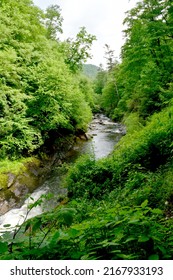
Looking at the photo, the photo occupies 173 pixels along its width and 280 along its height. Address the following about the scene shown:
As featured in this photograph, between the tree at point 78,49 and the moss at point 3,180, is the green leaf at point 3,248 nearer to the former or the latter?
the moss at point 3,180

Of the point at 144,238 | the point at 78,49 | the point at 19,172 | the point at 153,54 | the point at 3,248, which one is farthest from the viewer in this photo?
the point at 78,49

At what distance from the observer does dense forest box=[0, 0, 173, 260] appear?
2010 millimetres

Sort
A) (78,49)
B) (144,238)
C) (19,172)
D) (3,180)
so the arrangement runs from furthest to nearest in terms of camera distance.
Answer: (78,49), (19,172), (3,180), (144,238)

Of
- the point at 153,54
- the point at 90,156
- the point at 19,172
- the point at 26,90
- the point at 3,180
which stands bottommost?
the point at 3,180

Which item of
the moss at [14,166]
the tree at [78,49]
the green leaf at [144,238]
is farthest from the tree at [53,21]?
the green leaf at [144,238]

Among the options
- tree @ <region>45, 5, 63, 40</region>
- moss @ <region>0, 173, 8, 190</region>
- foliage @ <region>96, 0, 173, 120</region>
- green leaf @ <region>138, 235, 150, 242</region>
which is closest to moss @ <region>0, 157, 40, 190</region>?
moss @ <region>0, 173, 8, 190</region>

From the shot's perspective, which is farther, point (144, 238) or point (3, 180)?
point (3, 180)

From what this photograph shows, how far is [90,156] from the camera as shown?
929cm

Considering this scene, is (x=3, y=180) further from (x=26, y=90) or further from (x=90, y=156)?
(x=26, y=90)

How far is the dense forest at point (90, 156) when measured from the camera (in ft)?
6.59

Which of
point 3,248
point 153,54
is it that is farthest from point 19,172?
point 3,248

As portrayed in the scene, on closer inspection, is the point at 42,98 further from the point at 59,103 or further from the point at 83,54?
the point at 83,54

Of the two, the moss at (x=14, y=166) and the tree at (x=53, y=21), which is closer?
the moss at (x=14, y=166)
